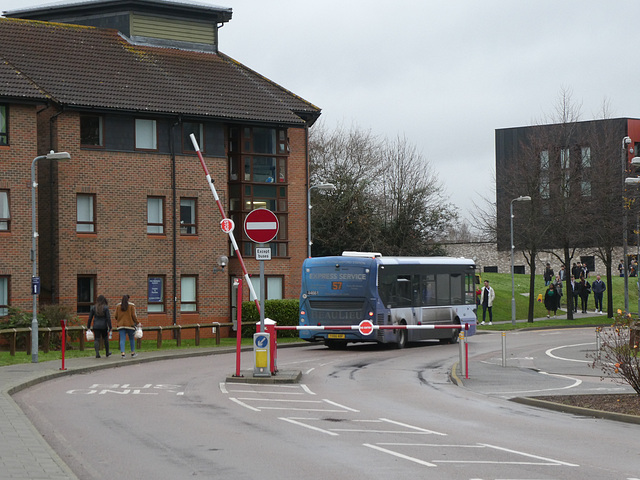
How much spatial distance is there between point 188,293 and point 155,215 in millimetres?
3456

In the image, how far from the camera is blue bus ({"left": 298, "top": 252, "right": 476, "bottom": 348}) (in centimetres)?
3219

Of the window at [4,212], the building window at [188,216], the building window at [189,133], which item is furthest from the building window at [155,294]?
the window at [4,212]

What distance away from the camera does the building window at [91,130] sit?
3875 cm

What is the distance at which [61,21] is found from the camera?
153 feet

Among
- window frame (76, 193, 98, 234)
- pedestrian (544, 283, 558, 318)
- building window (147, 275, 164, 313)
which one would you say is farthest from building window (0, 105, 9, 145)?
pedestrian (544, 283, 558, 318)

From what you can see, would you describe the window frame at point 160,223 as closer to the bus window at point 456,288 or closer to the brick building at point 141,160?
the brick building at point 141,160

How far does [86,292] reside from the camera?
38.8 meters

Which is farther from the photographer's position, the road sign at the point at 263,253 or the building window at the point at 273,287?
the building window at the point at 273,287

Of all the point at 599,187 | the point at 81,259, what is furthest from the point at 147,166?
the point at 599,187

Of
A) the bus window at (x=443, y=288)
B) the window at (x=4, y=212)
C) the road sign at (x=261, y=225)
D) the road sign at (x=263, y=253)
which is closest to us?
the road sign at (x=261, y=225)

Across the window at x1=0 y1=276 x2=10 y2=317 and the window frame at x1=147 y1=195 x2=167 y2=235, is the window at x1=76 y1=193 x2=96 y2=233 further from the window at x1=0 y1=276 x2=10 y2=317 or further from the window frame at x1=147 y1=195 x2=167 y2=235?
the window at x1=0 y1=276 x2=10 y2=317

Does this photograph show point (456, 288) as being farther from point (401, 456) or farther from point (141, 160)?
point (401, 456)

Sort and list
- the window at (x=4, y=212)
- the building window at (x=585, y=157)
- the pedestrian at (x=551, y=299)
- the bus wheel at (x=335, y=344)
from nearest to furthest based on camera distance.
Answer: the bus wheel at (x=335, y=344) → the window at (x=4, y=212) → the building window at (x=585, y=157) → the pedestrian at (x=551, y=299)

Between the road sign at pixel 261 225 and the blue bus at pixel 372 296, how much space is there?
11.5 m
